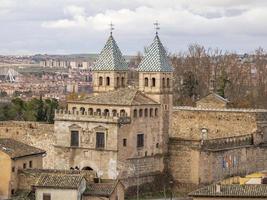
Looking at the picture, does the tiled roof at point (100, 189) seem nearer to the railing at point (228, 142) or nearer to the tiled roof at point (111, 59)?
the railing at point (228, 142)

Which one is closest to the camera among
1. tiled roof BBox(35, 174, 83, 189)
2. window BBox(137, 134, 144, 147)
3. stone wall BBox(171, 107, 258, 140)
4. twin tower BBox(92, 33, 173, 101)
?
tiled roof BBox(35, 174, 83, 189)

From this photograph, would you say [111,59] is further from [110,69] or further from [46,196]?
[46,196]

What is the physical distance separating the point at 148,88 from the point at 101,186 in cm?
1214

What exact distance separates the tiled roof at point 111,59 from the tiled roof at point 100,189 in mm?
13395

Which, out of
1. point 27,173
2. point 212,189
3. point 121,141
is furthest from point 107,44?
point 212,189

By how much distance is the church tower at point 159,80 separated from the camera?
6188 cm

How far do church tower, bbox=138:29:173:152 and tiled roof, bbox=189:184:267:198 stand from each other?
13.0 meters

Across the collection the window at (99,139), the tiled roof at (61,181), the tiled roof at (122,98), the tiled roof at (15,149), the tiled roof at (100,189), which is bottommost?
the tiled roof at (100,189)

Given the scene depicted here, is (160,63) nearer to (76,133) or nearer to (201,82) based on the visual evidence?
(76,133)

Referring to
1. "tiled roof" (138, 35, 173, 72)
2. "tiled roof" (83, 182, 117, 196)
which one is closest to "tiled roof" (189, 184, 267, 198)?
"tiled roof" (83, 182, 117, 196)

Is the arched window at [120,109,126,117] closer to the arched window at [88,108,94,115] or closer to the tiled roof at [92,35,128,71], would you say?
the arched window at [88,108,94,115]

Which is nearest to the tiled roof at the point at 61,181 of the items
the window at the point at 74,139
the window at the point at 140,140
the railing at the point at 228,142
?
the window at the point at 74,139

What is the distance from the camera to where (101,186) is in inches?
2018

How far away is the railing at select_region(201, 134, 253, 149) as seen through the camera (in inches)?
2424
